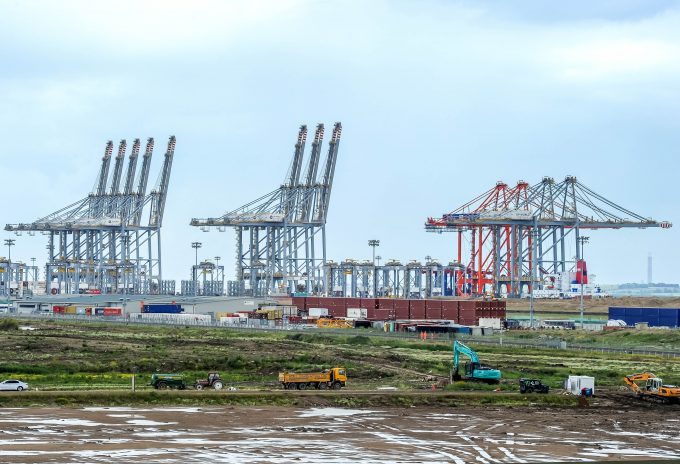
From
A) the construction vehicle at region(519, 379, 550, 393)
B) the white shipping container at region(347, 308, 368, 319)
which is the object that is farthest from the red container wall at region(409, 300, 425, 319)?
the construction vehicle at region(519, 379, 550, 393)

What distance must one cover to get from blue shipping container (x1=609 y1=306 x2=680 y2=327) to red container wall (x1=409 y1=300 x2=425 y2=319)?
2073 centimetres

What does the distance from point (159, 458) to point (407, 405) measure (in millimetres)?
17933

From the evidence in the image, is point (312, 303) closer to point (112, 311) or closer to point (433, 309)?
point (433, 309)

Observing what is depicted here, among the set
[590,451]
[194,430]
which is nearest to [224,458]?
[194,430]

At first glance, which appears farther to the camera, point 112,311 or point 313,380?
point 112,311

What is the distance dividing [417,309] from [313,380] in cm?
7404

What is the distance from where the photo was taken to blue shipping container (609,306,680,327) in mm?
126562

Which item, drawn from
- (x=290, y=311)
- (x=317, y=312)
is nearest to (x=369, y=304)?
(x=317, y=312)

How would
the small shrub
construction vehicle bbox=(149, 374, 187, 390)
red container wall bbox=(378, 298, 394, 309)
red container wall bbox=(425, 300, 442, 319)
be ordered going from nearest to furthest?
1. construction vehicle bbox=(149, 374, 187, 390)
2. the small shrub
3. red container wall bbox=(425, 300, 442, 319)
4. red container wall bbox=(378, 298, 394, 309)

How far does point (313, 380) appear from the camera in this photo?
60.6 m

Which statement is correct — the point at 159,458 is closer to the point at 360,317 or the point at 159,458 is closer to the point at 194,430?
the point at 194,430

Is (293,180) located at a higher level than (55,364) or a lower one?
higher

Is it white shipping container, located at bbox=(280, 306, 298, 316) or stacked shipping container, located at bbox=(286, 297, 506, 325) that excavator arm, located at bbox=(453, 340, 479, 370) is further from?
white shipping container, located at bbox=(280, 306, 298, 316)

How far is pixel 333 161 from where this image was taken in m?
183
